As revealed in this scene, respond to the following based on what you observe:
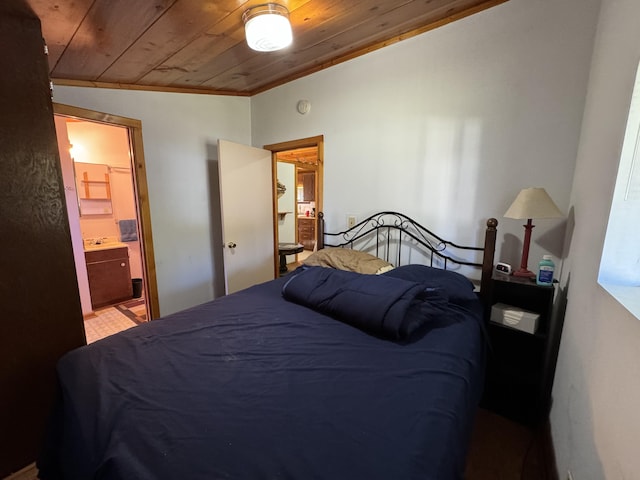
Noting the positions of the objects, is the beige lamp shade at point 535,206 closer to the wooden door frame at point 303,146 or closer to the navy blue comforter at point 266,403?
the navy blue comforter at point 266,403

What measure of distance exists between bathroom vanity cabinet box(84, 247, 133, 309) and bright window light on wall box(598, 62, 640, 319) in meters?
4.56

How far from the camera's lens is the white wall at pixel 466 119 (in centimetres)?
165

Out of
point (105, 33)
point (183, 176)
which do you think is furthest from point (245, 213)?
point (105, 33)

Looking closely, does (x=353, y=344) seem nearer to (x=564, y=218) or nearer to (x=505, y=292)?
(x=505, y=292)

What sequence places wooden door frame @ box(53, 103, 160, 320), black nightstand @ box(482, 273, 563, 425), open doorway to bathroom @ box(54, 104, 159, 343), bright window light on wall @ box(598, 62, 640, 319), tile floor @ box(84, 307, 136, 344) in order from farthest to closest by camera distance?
open doorway to bathroom @ box(54, 104, 159, 343)
tile floor @ box(84, 307, 136, 344)
wooden door frame @ box(53, 103, 160, 320)
black nightstand @ box(482, 273, 563, 425)
bright window light on wall @ box(598, 62, 640, 319)

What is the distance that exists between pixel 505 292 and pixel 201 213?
2877 millimetres

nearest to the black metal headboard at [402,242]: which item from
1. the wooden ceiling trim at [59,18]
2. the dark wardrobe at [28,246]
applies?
the dark wardrobe at [28,246]

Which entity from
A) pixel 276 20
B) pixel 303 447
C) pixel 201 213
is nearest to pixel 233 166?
pixel 201 213

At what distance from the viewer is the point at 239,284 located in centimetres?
300

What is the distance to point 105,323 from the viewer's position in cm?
317

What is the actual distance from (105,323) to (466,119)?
13.4 feet

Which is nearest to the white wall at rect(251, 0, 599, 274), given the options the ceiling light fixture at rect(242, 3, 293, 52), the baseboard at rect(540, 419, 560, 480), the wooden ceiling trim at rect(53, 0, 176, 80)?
the baseboard at rect(540, 419, 560, 480)

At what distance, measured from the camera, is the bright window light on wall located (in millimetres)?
946

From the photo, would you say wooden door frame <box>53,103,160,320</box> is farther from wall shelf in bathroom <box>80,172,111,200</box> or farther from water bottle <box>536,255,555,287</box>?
water bottle <box>536,255,555,287</box>
